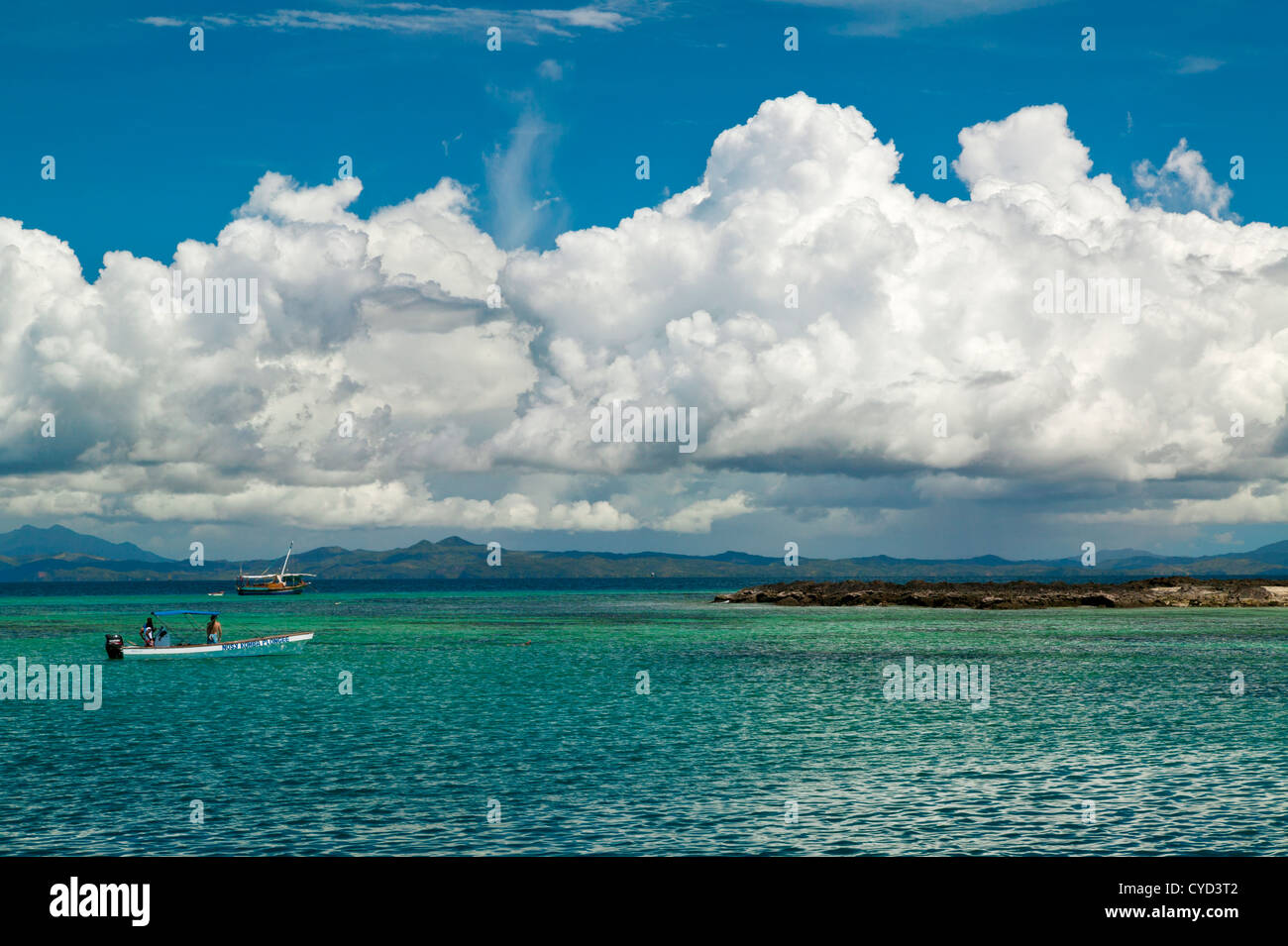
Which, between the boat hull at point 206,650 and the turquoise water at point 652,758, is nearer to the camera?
the turquoise water at point 652,758

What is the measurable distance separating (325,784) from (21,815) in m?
8.07

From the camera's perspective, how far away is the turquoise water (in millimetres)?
26969

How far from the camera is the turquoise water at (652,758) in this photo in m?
27.0

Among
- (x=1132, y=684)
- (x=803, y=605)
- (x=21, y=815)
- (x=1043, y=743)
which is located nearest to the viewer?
(x=21, y=815)

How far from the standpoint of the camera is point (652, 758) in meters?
38.2

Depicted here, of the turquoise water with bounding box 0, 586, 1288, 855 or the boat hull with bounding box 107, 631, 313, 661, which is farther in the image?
the boat hull with bounding box 107, 631, 313, 661

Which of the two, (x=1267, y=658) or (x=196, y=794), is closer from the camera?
(x=196, y=794)

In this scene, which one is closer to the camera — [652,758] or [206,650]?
[652,758]

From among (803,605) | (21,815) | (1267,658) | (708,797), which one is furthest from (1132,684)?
(803,605)

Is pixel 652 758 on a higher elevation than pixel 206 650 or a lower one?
higher
